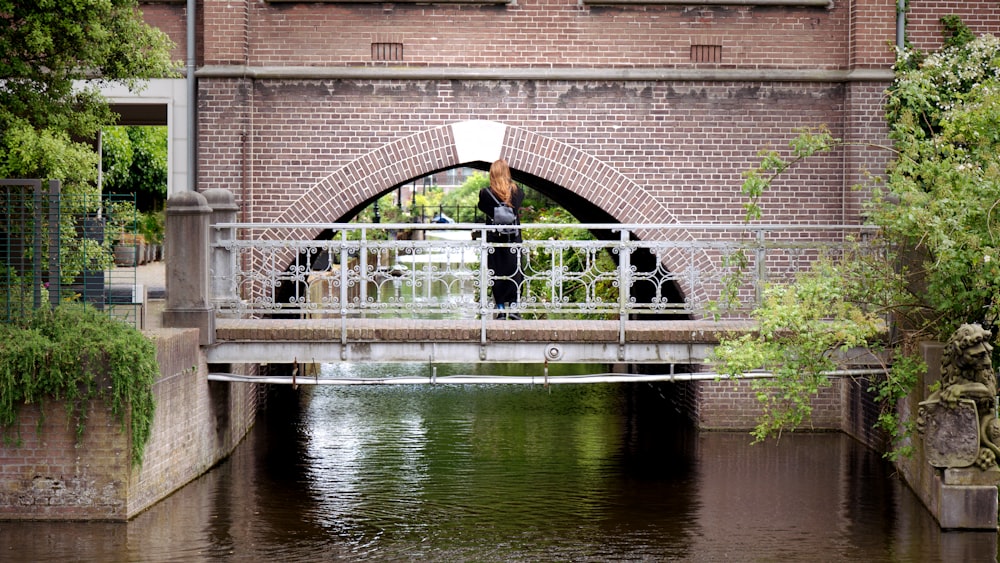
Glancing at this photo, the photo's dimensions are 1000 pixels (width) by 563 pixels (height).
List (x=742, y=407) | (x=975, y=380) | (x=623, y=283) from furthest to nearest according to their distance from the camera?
1. (x=742, y=407)
2. (x=623, y=283)
3. (x=975, y=380)

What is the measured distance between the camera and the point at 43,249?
12.9 meters

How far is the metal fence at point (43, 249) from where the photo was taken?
1231cm

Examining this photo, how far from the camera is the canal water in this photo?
11.0 meters

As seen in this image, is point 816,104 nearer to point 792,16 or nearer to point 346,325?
point 792,16

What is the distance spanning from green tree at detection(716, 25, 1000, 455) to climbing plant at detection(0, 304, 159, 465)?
4704mm

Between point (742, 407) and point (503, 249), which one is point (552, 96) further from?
point (742, 407)

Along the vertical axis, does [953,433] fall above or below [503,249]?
below

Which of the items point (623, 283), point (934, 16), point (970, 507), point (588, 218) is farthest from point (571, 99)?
point (970, 507)

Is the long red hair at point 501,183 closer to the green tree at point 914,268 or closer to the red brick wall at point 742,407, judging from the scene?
the green tree at point 914,268

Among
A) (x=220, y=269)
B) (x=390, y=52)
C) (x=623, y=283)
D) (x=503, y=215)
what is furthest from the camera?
(x=390, y=52)

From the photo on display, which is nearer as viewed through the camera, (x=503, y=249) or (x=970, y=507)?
(x=970, y=507)

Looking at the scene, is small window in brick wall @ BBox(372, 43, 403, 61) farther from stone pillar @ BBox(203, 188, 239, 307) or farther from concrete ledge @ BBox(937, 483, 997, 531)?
concrete ledge @ BBox(937, 483, 997, 531)

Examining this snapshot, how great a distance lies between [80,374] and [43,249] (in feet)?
6.69

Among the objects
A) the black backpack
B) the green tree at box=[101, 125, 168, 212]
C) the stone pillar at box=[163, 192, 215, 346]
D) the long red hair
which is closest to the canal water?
the stone pillar at box=[163, 192, 215, 346]
